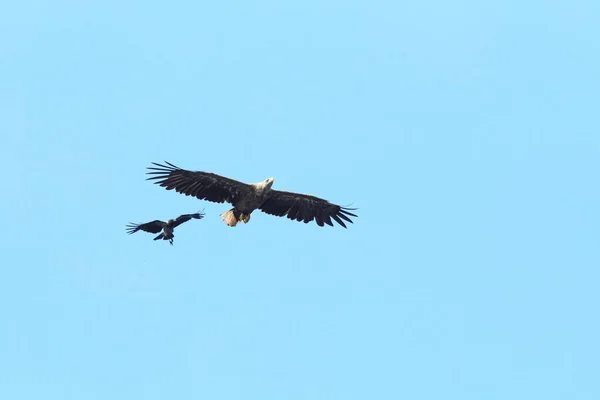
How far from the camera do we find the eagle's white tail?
108 ft

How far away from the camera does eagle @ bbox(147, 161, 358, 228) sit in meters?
32.0

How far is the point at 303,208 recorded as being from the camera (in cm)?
3397

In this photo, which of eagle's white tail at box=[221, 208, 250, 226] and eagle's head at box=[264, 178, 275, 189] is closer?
eagle's head at box=[264, 178, 275, 189]

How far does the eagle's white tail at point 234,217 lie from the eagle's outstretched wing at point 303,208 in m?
0.81

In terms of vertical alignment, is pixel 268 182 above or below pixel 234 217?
above

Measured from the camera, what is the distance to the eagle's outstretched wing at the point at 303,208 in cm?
3356

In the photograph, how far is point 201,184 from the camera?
32.3 metres

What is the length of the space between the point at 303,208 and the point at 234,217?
240 cm

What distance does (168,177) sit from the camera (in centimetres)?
3180

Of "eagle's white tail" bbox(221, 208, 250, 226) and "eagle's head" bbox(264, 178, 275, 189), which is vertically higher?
"eagle's head" bbox(264, 178, 275, 189)

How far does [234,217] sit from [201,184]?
151 cm

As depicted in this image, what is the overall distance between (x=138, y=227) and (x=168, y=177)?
177 cm

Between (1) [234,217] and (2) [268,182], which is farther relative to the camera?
(1) [234,217]

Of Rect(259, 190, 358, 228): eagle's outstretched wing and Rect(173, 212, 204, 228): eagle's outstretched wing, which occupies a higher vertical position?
Rect(259, 190, 358, 228): eagle's outstretched wing
